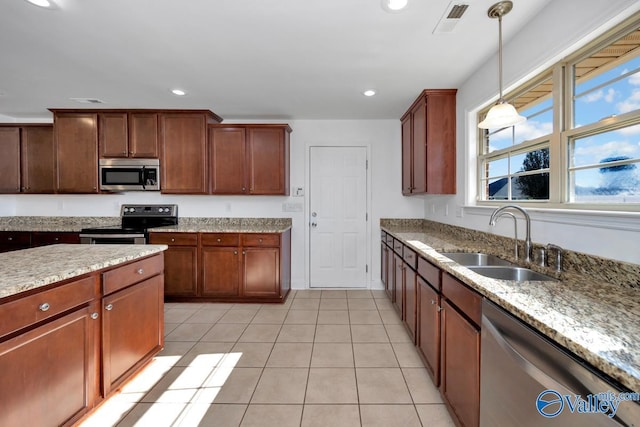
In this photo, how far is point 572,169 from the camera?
167 cm

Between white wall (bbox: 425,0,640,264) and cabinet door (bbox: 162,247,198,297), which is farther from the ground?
white wall (bbox: 425,0,640,264)

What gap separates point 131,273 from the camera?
6.11 feet

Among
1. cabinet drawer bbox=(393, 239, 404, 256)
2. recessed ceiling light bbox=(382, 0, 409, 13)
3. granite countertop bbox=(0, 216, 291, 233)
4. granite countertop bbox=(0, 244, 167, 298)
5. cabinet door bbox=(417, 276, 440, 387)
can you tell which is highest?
recessed ceiling light bbox=(382, 0, 409, 13)

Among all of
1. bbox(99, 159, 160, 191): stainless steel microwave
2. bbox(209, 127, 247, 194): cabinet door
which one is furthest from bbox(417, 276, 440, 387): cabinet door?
bbox(99, 159, 160, 191): stainless steel microwave

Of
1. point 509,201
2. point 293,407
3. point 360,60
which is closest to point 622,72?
point 509,201

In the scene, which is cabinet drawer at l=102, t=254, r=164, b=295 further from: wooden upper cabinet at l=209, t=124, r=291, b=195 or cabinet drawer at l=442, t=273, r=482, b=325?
cabinet drawer at l=442, t=273, r=482, b=325

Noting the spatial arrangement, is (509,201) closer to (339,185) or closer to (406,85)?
(406,85)

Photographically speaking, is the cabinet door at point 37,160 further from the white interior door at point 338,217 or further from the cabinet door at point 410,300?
the cabinet door at point 410,300

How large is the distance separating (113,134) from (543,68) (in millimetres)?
4460

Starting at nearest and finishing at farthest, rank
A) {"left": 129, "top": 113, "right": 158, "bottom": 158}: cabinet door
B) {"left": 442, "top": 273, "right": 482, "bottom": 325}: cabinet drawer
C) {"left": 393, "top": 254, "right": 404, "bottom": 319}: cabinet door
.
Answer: {"left": 442, "top": 273, "right": 482, "bottom": 325}: cabinet drawer, {"left": 393, "top": 254, "right": 404, "bottom": 319}: cabinet door, {"left": 129, "top": 113, "right": 158, "bottom": 158}: cabinet door

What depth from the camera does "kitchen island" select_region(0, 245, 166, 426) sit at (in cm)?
118

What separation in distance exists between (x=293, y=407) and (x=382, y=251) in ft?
8.21

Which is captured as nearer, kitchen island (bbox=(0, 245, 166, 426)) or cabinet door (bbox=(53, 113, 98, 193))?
kitchen island (bbox=(0, 245, 166, 426))

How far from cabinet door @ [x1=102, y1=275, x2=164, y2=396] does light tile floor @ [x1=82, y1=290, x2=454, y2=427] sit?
18 cm
